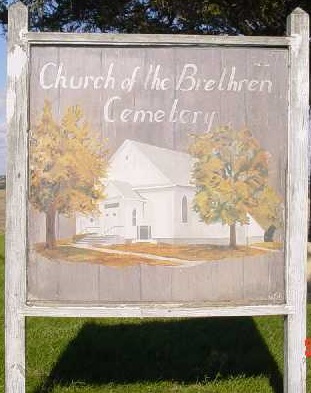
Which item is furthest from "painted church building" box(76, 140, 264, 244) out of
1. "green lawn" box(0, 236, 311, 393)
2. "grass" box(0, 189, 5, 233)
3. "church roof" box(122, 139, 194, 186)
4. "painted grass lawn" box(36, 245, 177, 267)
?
"grass" box(0, 189, 5, 233)

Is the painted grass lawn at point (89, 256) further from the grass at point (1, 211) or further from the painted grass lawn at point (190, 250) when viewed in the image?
the grass at point (1, 211)

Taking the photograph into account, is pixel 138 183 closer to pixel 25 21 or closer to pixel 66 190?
pixel 66 190

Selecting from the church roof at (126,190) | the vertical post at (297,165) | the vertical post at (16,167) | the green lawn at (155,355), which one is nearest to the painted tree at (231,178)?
the vertical post at (297,165)

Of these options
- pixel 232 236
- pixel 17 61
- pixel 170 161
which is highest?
pixel 17 61

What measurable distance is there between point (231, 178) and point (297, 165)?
0.39 meters

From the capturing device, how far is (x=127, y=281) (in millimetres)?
3811

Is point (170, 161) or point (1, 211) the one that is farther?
point (1, 211)

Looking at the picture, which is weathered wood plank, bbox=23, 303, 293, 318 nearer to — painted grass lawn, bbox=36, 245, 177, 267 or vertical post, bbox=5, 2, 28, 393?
vertical post, bbox=5, 2, 28, 393

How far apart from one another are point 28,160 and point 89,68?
0.62 m

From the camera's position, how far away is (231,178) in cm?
381

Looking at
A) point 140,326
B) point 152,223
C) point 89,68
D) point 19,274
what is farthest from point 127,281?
point 140,326

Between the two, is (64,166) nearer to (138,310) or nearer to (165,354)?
(138,310)

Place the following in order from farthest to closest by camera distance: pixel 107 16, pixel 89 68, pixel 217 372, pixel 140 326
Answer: pixel 107 16, pixel 140 326, pixel 217 372, pixel 89 68

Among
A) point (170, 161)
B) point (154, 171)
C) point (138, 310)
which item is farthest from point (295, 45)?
point (138, 310)
